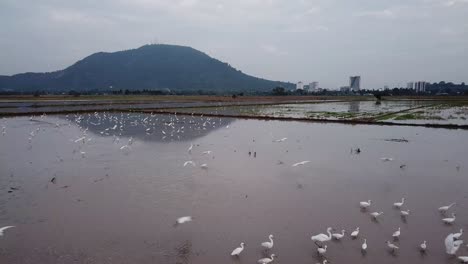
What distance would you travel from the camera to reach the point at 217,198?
42.4 feet

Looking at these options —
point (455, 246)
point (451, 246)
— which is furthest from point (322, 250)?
point (455, 246)

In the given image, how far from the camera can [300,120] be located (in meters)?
39.5

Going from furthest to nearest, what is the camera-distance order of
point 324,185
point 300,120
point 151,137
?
point 300,120 < point 151,137 < point 324,185

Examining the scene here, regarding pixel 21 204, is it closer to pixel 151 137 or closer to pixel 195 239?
pixel 195 239

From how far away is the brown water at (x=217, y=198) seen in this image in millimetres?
9273

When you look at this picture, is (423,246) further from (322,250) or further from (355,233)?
(322,250)

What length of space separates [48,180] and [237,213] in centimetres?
777

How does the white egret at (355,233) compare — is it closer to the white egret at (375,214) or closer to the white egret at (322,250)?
the white egret at (322,250)

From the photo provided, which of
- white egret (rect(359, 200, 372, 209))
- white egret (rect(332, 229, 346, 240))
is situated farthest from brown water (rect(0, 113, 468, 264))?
white egret (rect(359, 200, 372, 209))

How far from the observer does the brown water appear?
9273 millimetres

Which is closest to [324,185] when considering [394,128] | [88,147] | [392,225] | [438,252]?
[392,225]

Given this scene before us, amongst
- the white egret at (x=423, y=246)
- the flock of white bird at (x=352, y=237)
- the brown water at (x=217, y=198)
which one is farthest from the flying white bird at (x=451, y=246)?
the white egret at (x=423, y=246)

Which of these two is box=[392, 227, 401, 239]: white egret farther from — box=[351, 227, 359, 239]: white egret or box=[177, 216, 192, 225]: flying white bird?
box=[177, 216, 192, 225]: flying white bird

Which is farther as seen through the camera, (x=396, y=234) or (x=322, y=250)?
(x=396, y=234)
